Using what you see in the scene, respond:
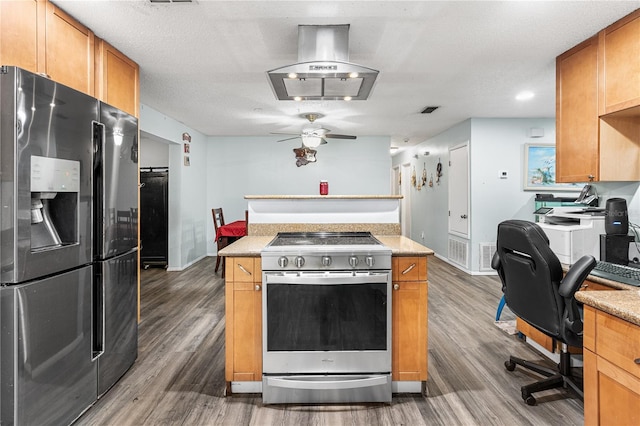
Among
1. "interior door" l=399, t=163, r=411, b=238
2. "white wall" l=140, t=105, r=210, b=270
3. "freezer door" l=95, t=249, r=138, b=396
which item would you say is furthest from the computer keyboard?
"interior door" l=399, t=163, r=411, b=238

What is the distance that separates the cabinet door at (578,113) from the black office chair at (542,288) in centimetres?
120

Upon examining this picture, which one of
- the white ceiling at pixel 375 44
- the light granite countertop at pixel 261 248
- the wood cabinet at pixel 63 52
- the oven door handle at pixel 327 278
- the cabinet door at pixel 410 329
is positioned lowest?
the cabinet door at pixel 410 329

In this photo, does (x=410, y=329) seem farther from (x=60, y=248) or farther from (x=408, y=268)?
(x=60, y=248)

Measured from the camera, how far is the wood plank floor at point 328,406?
1.89 metres

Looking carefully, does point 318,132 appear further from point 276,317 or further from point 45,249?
point 45,249

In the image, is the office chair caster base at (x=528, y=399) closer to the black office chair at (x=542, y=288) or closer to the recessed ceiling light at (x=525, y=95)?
the black office chair at (x=542, y=288)

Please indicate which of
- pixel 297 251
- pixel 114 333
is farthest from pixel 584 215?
pixel 114 333

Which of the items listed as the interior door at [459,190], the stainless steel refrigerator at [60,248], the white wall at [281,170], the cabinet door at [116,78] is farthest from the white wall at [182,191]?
the interior door at [459,190]

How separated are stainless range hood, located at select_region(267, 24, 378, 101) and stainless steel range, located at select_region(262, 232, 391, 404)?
1096 mm

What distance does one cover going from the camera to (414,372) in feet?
6.84

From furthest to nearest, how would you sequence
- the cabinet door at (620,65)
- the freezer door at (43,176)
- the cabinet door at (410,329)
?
1. the cabinet door at (620,65)
2. the cabinet door at (410,329)
3. the freezer door at (43,176)

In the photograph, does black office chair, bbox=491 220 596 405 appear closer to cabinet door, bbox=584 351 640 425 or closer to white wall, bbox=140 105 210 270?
cabinet door, bbox=584 351 640 425

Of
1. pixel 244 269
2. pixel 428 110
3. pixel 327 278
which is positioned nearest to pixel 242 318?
pixel 244 269

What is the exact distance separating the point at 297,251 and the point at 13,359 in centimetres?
136
